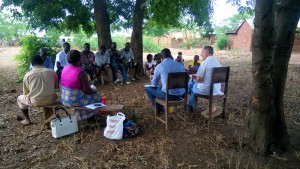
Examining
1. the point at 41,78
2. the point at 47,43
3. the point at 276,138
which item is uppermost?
the point at 47,43

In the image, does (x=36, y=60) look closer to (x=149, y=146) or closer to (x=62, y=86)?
(x=62, y=86)

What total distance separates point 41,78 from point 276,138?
4234mm

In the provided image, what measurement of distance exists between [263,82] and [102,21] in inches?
310

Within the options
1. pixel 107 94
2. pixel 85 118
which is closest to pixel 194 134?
pixel 85 118

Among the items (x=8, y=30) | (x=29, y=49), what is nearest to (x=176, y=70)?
(x=29, y=49)

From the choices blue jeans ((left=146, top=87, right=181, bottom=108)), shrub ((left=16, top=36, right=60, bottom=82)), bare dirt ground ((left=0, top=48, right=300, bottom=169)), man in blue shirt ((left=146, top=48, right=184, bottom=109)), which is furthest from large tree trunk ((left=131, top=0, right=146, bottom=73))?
man in blue shirt ((left=146, top=48, right=184, bottom=109))

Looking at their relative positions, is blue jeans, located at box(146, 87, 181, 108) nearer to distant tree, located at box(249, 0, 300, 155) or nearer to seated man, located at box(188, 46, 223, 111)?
seated man, located at box(188, 46, 223, 111)

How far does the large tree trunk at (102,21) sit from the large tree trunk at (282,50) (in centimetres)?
750

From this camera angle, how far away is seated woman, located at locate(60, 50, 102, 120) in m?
4.89

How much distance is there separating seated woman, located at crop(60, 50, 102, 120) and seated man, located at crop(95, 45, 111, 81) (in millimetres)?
4198

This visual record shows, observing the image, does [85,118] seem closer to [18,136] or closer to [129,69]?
[18,136]

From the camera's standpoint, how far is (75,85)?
493 cm

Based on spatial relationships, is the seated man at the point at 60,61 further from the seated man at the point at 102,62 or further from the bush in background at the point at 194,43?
the bush in background at the point at 194,43

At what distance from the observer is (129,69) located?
34.0 ft
